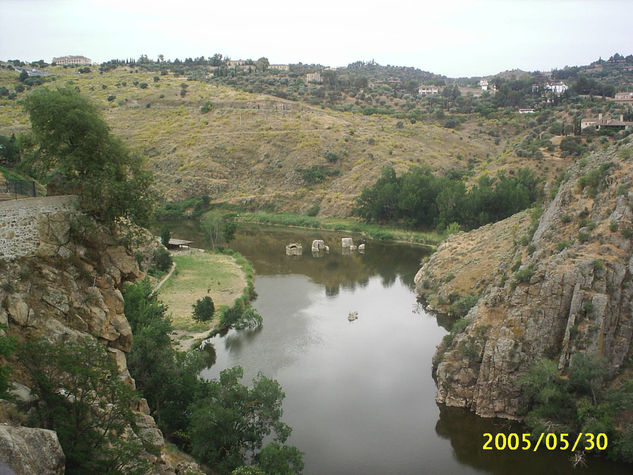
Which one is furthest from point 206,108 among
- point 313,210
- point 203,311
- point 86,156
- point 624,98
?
point 86,156

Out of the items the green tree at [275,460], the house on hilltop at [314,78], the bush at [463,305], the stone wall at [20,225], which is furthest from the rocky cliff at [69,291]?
the house on hilltop at [314,78]

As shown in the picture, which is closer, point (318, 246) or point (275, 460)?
point (275, 460)

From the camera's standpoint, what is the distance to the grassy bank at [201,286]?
112ft

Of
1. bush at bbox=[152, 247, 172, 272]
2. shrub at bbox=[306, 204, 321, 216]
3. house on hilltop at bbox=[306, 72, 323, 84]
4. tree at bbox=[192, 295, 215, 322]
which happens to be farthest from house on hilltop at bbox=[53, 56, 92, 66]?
tree at bbox=[192, 295, 215, 322]

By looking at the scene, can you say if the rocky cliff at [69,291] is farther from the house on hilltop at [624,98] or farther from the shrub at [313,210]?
the house on hilltop at [624,98]

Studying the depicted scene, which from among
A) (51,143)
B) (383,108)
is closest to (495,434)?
(51,143)

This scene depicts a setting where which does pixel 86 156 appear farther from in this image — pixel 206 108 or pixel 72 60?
pixel 72 60

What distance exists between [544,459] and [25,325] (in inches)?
744

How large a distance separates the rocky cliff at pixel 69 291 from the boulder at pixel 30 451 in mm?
1574

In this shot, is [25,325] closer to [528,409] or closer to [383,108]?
[528,409]

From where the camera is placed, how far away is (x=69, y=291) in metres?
14.4

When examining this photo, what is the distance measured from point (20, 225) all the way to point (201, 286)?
2864 centimetres

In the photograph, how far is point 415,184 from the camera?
226 ft

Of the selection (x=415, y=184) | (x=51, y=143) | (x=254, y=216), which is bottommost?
(x=254, y=216)
